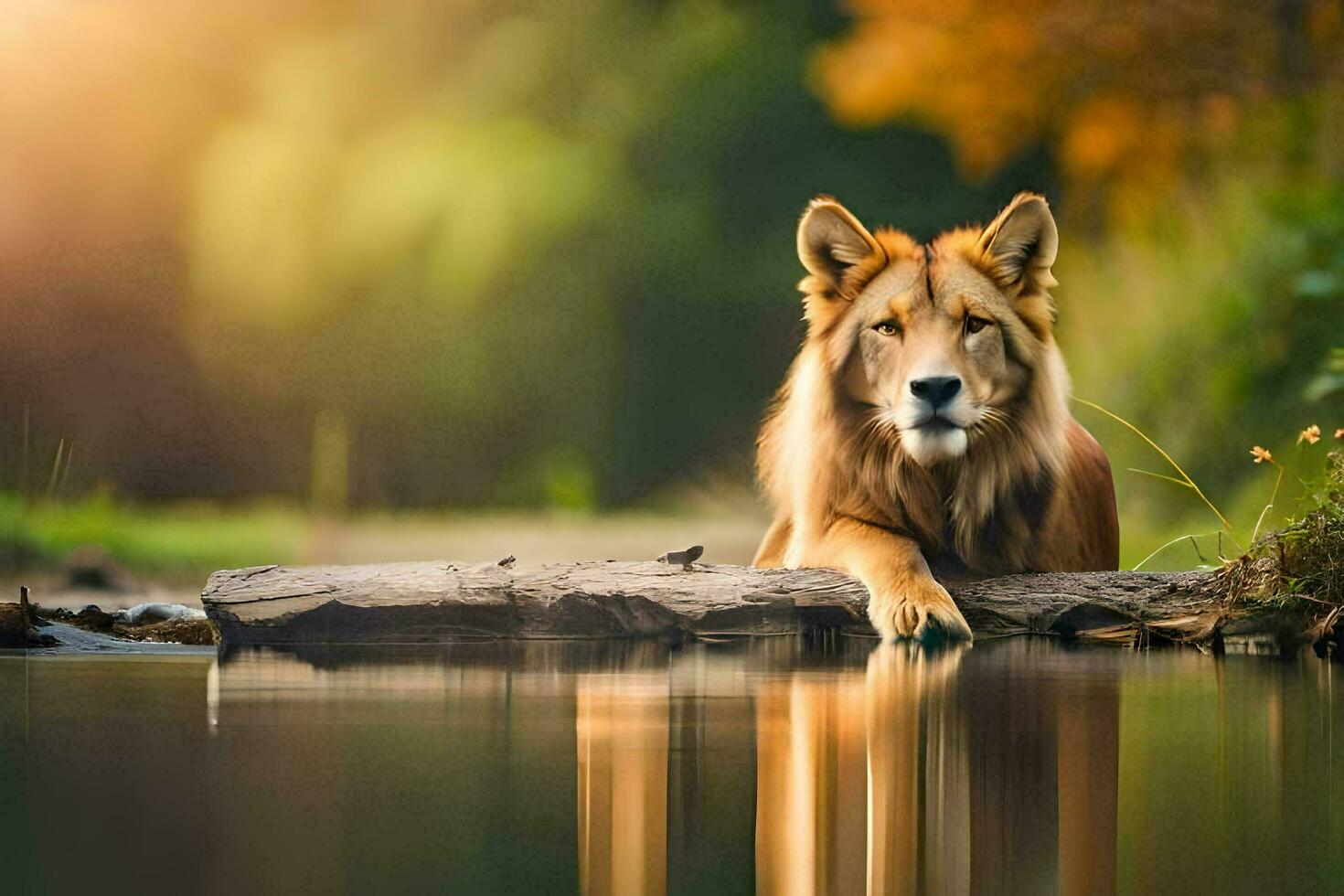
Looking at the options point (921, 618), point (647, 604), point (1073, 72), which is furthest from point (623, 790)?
point (1073, 72)

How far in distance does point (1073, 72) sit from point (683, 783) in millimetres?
3976

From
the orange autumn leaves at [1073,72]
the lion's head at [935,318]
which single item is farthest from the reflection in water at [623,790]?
the orange autumn leaves at [1073,72]

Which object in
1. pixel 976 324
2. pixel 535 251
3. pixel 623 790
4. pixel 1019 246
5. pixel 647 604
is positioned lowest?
pixel 623 790

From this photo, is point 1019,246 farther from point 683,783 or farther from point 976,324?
point 683,783

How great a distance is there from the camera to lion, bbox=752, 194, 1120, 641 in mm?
3443

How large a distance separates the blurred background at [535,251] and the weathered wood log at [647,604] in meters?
1.13

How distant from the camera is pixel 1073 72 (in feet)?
16.5

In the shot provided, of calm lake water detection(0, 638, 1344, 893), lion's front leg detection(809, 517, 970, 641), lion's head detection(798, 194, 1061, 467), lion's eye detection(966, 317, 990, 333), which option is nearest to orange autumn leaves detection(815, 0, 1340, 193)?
lion's head detection(798, 194, 1061, 467)

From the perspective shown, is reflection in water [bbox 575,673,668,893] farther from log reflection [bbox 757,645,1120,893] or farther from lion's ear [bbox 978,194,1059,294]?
lion's ear [bbox 978,194,1059,294]

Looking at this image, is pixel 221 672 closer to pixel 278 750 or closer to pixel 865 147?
pixel 278 750

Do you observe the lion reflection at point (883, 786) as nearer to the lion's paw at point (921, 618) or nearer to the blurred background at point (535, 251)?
the lion's paw at point (921, 618)

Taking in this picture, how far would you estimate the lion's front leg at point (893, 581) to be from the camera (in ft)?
10.4

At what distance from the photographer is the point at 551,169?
193 inches

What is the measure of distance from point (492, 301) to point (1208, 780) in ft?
11.5
